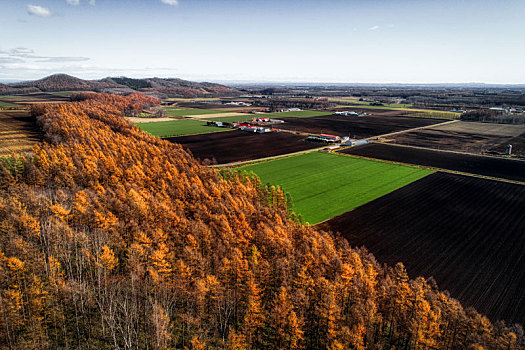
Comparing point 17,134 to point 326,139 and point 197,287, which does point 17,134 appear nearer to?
point 197,287

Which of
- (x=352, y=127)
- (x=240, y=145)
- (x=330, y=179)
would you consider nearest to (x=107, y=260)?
(x=330, y=179)

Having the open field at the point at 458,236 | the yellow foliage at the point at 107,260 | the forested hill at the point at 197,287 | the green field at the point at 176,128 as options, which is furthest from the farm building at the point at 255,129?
the yellow foliage at the point at 107,260

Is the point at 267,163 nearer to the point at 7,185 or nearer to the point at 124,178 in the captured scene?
the point at 124,178

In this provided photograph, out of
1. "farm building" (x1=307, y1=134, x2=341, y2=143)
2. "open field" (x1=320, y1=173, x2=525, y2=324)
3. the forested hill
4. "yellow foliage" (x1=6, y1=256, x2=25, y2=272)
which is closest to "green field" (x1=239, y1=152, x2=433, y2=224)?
"open field" (x1=320, y1=173, x2=525, y2=324)

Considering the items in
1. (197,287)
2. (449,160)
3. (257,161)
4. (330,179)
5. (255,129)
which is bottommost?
(197,287)

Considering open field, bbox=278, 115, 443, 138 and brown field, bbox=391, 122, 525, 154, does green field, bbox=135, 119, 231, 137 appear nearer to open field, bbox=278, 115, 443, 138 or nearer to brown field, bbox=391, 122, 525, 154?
open field, bbox=278, 115, 443, 138
